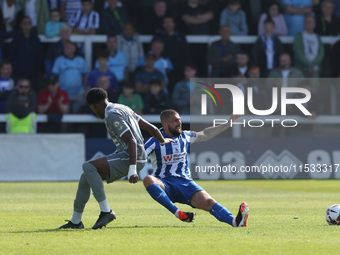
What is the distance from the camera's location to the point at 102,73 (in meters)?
20.5

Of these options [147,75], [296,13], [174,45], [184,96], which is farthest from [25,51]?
[296,13]

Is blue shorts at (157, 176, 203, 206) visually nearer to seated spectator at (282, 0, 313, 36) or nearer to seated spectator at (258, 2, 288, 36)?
seated spectator at (258, 2, 288, 36)

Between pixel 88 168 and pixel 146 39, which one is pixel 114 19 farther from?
pixel 88 168

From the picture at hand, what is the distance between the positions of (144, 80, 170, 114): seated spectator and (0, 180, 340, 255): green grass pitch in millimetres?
4681

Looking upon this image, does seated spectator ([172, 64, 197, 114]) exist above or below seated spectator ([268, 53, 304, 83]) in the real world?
below

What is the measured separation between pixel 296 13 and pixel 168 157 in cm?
1404

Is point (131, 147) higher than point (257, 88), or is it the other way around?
point (131, 147)

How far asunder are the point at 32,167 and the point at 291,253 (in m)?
13.2

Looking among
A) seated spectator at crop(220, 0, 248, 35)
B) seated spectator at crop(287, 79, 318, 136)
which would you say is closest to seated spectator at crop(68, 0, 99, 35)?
seated spectator at crop(220, 0, 248, 35)

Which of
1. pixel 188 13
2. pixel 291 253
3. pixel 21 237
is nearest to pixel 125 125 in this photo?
pixel 21 237

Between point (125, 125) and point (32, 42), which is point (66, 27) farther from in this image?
point (125, 125)

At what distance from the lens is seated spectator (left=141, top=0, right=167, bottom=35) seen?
70.9ft

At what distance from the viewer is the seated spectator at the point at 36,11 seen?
21.3m

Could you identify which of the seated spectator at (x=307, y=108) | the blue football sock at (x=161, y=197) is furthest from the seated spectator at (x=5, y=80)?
the blue football sock at (x=161, y=197)
